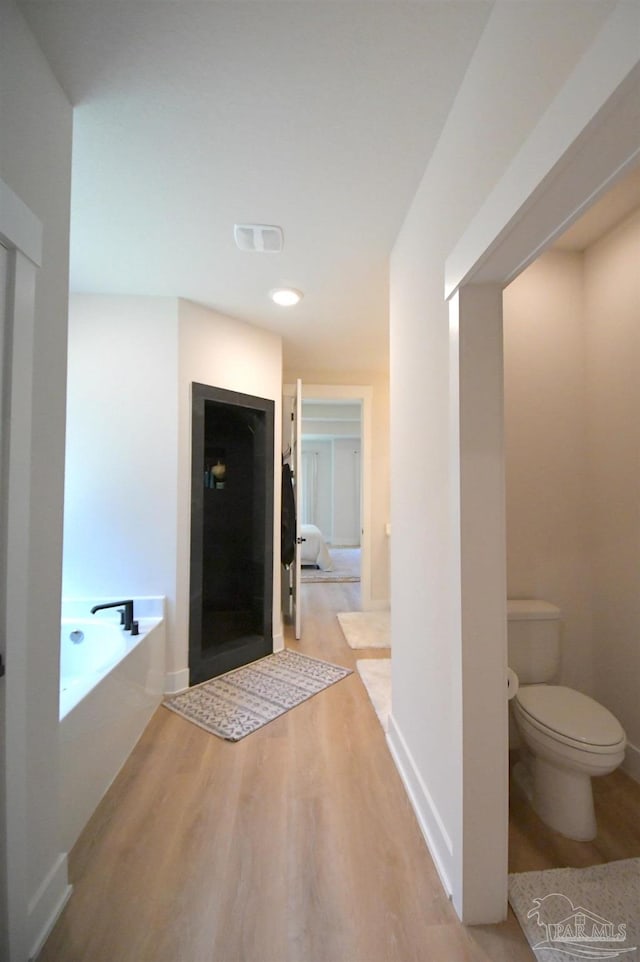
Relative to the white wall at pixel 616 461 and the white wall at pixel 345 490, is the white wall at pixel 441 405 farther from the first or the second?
the white wall at pixel 345 490

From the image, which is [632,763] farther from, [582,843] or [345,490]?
[345,490]

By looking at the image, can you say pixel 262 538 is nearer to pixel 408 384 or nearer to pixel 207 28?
pixel 408 384

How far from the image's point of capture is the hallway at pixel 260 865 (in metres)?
1.03

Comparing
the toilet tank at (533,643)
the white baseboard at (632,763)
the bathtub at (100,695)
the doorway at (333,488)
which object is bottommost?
the white baseboard at (632,763)

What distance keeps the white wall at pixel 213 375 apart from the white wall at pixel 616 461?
2045 mm

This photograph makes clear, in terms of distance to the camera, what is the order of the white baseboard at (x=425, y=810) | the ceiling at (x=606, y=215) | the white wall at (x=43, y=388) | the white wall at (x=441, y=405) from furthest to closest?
the ceiling at (x=606, y=215)
the white baseboard at (x=425, y=810)
the white wall at (x=43, y=388)
the white wall at (x=441, y=405)

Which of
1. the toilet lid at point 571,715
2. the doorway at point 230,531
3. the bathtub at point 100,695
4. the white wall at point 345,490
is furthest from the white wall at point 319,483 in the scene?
the toilet lid at point 571,715

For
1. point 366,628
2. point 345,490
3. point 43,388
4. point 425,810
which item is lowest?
point 366,628

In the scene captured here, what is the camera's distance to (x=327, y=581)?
5254mm

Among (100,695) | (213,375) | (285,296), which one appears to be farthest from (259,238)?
(100,695)

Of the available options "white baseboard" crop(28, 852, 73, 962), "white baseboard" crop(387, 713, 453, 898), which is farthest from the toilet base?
"white baseboard" crop(28, 852, 73, 962)

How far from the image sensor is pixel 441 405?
1.27 meters

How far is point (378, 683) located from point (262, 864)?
53.3 inches

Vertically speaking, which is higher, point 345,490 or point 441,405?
point 441,405
